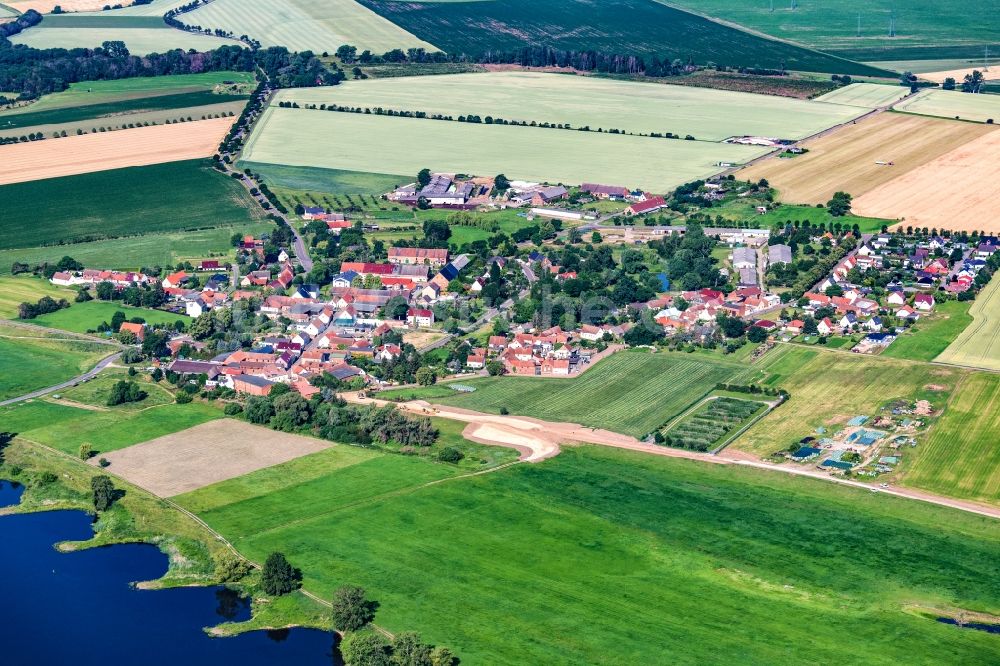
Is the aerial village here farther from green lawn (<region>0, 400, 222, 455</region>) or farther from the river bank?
the river bank

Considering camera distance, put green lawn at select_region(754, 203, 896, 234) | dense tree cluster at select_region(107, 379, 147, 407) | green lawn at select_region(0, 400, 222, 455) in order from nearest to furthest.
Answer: green lawn at select_region(0, 400, 222, 455), dense tree cluster at select_region(107, 379, 147, 407), green lawn at select_region(754, 203, 896, 234)

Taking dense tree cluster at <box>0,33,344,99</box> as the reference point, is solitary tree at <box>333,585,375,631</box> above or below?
below

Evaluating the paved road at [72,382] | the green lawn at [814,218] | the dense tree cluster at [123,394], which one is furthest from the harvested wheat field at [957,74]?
the dense tree cluster at [123,394]

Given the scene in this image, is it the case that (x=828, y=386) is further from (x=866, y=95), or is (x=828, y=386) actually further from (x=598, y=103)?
(x=866, y=95)

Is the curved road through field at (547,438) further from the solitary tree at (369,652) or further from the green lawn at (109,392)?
the solitary tree at (369,652)

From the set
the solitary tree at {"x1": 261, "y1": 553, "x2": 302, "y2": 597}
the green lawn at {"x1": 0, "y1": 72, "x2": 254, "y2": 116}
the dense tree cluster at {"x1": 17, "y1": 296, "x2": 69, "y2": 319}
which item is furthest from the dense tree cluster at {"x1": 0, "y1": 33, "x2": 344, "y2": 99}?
the solitary tree at {"x1": 261, "y1": 553, "x2": 302, "y2": 597}

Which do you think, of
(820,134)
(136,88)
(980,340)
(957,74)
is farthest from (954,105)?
(136,88)

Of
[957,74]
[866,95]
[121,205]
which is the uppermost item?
[957,74]
